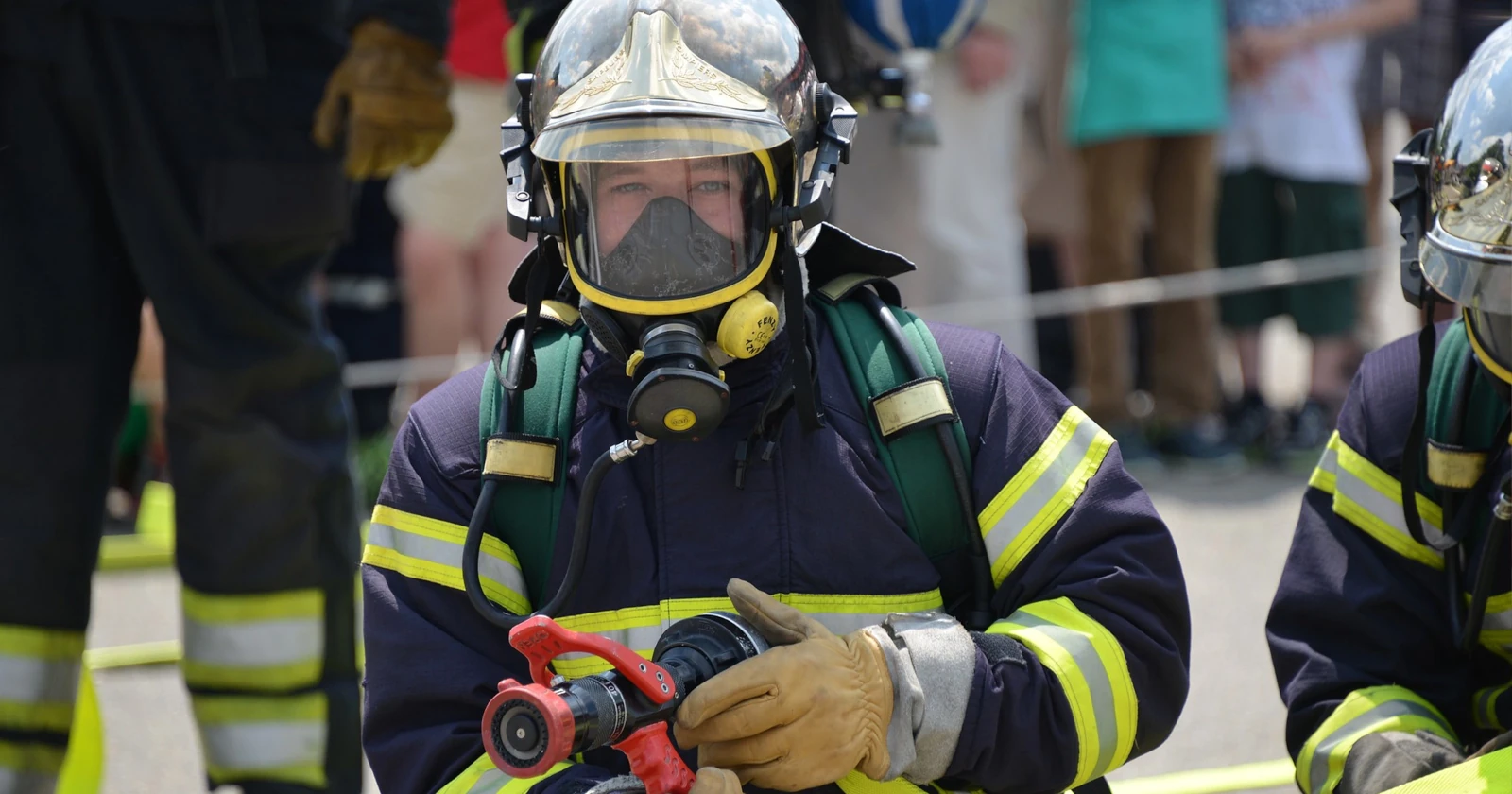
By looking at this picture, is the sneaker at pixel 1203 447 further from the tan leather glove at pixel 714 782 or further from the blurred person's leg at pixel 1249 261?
the tan leather glove at pixel 714 782

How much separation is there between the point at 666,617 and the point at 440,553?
0.93ft

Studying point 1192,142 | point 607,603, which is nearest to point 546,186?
point 607,603

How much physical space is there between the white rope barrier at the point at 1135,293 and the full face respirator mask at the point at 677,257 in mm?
3850

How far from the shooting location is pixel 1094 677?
7.47ft

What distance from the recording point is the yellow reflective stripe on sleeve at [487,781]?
86.6 inches

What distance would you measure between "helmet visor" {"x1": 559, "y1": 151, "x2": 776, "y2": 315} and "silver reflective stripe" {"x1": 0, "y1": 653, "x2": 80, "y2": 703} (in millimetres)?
1481

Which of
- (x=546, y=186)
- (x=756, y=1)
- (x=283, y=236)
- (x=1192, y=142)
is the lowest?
(x=1192, y=142)

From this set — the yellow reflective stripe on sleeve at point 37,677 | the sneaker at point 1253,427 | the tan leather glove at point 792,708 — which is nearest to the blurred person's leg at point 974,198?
the sneaker at point 1253,427

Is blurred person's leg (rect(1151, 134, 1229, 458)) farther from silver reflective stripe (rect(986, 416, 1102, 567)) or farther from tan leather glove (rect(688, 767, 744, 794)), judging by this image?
tan leather glove (rect(688, 767, 744, 794))

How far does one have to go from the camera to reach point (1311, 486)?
2.72 metres

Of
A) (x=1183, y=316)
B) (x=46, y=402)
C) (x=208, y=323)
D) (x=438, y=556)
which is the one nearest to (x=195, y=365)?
(x=208, y=323)

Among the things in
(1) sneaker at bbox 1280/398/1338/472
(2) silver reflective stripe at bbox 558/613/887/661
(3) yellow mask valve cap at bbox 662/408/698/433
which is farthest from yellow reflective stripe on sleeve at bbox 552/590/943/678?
(1) sneaker at bbox 1280/398/1338/472

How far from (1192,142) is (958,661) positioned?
4.53 meters

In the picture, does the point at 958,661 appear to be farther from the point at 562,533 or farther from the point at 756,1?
the point at 756,1
